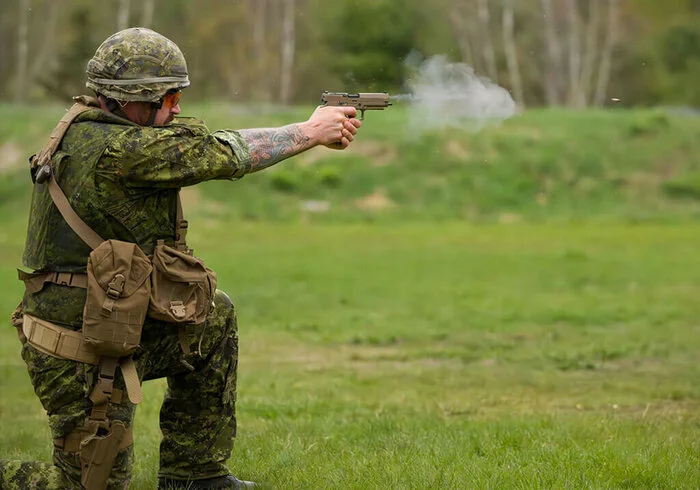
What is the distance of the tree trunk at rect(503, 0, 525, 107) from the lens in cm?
3618

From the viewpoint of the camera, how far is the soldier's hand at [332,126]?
6094 mm

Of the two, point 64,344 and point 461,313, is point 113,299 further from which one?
point 461,313

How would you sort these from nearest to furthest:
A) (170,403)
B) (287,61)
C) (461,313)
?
(170,403), (461,313), (287,61)

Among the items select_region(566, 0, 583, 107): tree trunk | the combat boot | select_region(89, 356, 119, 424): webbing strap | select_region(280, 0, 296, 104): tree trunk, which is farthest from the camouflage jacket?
select_region(566, 0, 583, 107): tree trunk

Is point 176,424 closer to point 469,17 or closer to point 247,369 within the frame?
point 247,369

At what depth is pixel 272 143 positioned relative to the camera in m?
5.86

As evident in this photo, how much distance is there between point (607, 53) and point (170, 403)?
38179 mm

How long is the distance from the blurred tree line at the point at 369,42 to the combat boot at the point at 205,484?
13.1 meters

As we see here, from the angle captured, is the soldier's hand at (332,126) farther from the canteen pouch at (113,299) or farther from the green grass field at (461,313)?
the green grass field at (461,313)

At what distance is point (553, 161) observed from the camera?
33.1m

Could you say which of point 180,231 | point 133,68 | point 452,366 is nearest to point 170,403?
point 180,231

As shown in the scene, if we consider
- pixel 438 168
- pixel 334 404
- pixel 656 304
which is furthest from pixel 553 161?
pixel 334 404

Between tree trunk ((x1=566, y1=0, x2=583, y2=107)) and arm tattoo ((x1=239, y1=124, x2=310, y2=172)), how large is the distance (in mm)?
35167

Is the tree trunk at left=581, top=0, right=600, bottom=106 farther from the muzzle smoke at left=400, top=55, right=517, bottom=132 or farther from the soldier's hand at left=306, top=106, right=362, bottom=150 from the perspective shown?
the soldier's hand at left=306, top=106, right=362, bottom=150
